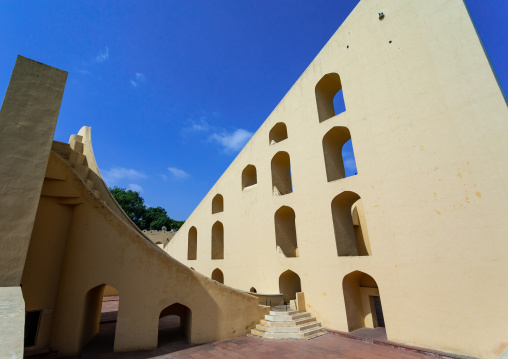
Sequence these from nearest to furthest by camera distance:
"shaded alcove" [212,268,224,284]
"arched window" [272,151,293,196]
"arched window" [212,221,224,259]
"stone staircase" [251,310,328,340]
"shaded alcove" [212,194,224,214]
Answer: "stone staircase" [251,310,328,340]
"arched window" [272,151,293,196]
"shaded alcove" [212,268,224,284]
"arched window" [212,221,224,259]
"shaded alcove" [212,194,224,214]

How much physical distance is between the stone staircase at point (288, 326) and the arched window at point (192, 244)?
936cm

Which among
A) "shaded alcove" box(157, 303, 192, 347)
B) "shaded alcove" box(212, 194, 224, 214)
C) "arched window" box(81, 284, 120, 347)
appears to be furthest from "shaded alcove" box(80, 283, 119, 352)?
"shaded alcove" box(212, 194, 224, 214)

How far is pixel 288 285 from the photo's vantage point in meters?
12.1

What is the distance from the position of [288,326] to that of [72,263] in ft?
24.2

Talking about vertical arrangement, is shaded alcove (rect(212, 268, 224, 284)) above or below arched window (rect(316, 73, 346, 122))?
A: below

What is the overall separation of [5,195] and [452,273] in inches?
445

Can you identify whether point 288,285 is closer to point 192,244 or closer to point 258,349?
point 258,349

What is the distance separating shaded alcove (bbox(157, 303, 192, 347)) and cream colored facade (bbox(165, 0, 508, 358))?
12.7 ft

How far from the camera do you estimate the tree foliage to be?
36.0 m

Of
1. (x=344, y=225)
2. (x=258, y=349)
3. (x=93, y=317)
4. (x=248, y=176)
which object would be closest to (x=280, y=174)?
(x=248, y=176)

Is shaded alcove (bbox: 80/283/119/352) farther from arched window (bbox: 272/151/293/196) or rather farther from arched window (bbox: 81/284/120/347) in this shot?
arched window (bbox: 272/151/293/196)

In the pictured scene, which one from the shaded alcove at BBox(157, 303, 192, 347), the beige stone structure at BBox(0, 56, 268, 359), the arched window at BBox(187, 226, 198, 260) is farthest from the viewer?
the arched window at BBox(187, 226, 198, 260)

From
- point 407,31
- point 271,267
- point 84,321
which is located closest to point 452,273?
point 271,267

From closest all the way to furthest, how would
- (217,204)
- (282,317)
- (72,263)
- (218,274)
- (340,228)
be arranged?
1. (72,263)
2. (282,317)
3. (340,228)
4. (218,274)
5. (217,204)
